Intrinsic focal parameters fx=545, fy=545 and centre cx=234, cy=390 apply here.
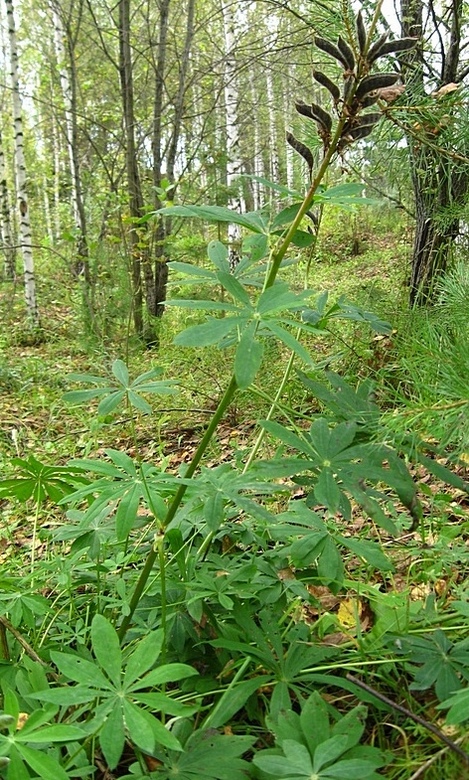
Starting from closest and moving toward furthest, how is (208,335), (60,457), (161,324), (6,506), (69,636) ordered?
(208,335)
(69,636)
(6,506)
(60,457)
(161,324)

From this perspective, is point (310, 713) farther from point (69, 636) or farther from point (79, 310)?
point (79, 310)

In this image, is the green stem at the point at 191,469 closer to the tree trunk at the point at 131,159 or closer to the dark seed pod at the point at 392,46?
the dark seed pod at the point at 392,46

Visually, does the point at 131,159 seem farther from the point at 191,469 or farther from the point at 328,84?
the point at 191,469

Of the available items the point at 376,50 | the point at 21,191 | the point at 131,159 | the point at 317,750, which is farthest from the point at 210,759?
the point at 21,191

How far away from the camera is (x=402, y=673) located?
1.13m

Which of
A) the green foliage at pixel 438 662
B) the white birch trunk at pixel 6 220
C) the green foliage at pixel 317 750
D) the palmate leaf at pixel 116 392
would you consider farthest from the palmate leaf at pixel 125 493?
the white birch trunk at pixel 6 220

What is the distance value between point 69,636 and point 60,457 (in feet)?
7.07

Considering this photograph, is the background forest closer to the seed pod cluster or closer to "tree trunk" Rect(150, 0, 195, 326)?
the seed pod cluster

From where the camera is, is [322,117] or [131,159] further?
[131,159]

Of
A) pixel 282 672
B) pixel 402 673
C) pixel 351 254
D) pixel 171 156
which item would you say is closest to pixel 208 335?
pixel 282 672

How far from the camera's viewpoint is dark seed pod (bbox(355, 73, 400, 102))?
84 centimetres

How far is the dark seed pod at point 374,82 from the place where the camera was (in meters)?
0.84

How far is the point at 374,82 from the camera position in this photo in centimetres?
85

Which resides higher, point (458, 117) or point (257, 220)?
point (458, 117)
